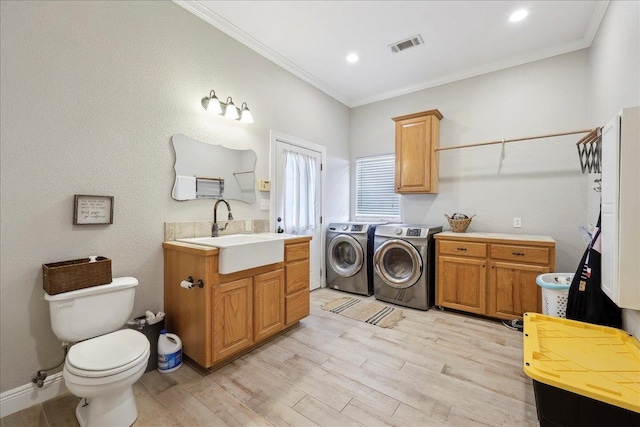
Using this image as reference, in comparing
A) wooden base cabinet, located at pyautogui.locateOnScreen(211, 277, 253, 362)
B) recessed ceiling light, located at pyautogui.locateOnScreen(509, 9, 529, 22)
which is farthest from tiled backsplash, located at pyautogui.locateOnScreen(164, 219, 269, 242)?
recessed ceiling light, located at pyautogui.locateOnScreen(509, 9, 529, 22)

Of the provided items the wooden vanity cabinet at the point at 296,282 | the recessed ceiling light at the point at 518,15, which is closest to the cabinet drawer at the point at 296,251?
the wooden vanity cabinet at the point at 296,282

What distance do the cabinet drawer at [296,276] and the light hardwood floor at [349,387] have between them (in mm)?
441

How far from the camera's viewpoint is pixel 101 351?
4.95 feet

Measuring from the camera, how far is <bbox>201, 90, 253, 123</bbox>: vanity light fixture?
8.09ft

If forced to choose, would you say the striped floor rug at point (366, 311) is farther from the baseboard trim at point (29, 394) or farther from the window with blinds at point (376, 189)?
the baseboard trim at point (29, 394)

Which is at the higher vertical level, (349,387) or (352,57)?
(352,57)

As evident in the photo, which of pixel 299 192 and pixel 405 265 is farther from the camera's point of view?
pixel 299 192

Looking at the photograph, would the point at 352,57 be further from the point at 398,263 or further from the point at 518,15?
the point at 398,263

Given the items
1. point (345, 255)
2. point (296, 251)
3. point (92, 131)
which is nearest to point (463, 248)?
point (345, 255)

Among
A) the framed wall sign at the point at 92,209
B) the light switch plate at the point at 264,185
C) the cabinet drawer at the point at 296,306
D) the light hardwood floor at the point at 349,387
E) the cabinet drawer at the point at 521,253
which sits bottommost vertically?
the light hardwood floor at the point at 349,387

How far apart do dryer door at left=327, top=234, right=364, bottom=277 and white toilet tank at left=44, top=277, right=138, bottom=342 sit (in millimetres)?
2541

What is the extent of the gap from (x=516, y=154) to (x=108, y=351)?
4091 millimetres

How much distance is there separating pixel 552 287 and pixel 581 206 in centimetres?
132

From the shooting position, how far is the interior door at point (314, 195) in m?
3.20
